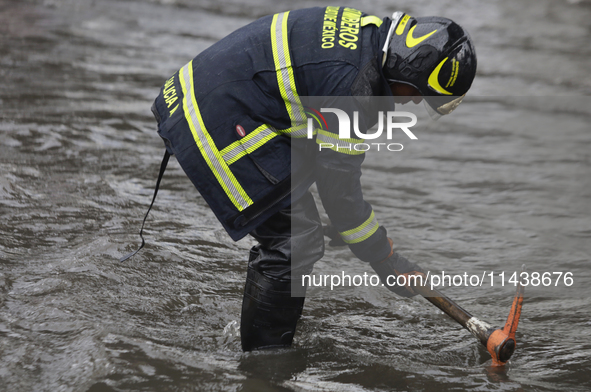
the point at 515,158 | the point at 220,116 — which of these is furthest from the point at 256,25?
the point at 515,158

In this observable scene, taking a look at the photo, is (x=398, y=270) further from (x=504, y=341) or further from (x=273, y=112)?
(x=273, y=112)

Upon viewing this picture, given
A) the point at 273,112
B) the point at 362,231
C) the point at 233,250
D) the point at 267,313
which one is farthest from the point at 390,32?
the point at 233,250

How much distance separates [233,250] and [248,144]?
1584mm

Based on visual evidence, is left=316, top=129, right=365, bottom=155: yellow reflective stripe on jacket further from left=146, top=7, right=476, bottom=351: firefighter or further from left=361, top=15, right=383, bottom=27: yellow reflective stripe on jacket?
left=361, top=15, right=383, bottom=27: yellow reflective stripe on jacket

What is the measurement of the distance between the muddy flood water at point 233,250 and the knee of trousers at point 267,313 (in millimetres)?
77

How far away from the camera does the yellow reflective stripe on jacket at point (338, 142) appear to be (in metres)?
2.34

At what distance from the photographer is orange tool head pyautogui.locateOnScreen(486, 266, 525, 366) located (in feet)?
8.48

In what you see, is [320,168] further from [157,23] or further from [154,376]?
[157,23]

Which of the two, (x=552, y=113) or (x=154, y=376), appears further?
(x=552, y=113)

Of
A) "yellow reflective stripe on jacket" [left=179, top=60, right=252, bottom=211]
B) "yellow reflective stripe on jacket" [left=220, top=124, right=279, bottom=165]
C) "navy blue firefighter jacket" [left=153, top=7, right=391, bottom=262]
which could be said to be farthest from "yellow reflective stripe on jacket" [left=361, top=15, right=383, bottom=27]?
"yellow reflective stripe on jacket" [left=179, top=60, right=252, bottom=211]

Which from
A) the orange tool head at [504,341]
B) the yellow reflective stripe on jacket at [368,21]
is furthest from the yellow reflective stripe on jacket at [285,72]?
the orange tool head at [504,341]

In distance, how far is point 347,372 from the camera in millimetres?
2633

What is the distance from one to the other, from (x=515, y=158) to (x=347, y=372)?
12.2 ft

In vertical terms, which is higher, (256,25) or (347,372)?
(256,25)
